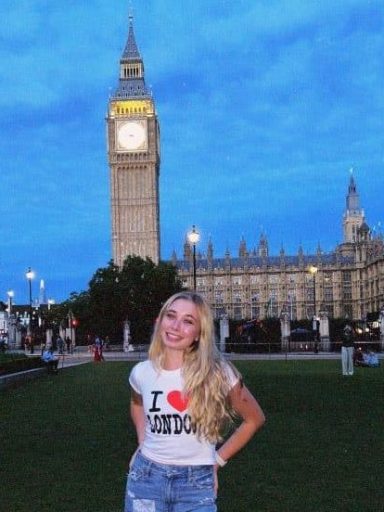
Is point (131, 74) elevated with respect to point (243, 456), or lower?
elevated

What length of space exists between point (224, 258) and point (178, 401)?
138725 mm

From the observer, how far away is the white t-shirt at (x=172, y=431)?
13.9 feet

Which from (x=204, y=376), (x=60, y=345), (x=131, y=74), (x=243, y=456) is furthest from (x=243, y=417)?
(x=131, y=74)

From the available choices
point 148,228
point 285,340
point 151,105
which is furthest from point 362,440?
point 151,105

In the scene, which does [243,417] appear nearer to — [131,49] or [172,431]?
[172,431]

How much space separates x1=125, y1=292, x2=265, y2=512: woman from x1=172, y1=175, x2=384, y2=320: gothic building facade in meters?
131

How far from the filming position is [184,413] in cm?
423

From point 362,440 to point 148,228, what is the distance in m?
110

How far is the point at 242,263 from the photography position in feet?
464

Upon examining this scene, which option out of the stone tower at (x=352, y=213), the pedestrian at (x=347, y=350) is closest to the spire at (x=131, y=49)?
the stone tower at (x=352, y=213)

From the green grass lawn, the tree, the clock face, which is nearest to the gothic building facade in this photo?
the clock face

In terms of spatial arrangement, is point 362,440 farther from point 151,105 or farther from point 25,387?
point 151,105

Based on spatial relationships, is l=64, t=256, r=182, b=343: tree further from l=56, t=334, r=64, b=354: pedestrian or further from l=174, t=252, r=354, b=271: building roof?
l=174, t=252, r=354, b=271: building roof

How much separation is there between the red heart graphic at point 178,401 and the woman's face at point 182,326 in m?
0.26
